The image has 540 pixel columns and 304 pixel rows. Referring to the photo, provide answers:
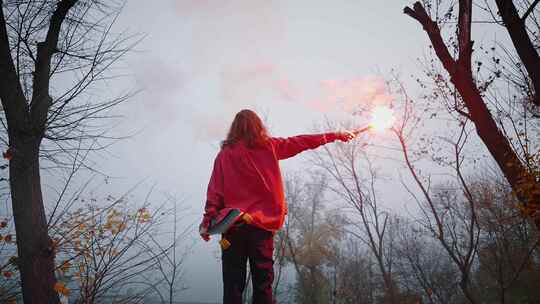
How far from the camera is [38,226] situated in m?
2.74

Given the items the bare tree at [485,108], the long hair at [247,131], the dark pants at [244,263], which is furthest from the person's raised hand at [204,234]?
the bare tree at [485,108]

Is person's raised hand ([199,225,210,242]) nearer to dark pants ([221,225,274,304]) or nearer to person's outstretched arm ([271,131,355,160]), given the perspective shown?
dark pants ([221,225,274,304])

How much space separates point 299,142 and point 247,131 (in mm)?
628

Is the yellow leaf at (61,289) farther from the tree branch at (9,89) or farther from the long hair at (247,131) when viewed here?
the long hair at (247,131)

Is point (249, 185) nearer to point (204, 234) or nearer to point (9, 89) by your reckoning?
point (204, 234)

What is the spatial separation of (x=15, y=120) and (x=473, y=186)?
18.3 meters

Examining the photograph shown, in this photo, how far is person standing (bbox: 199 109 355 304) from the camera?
2.48 metres

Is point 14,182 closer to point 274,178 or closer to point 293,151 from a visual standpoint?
point 274,178

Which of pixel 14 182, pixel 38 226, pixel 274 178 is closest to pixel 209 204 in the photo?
pixel 274 178

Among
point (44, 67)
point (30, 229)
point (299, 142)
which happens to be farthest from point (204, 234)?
point (44, 67)

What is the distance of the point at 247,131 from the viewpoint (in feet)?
9.78

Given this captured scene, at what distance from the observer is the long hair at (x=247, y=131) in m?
2.95

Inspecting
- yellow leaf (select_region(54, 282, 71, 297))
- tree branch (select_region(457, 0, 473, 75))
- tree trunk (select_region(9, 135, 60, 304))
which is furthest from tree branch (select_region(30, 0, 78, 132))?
tree branch (select_region(457, 0, 473, 75))

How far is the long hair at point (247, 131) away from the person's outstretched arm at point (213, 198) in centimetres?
28
